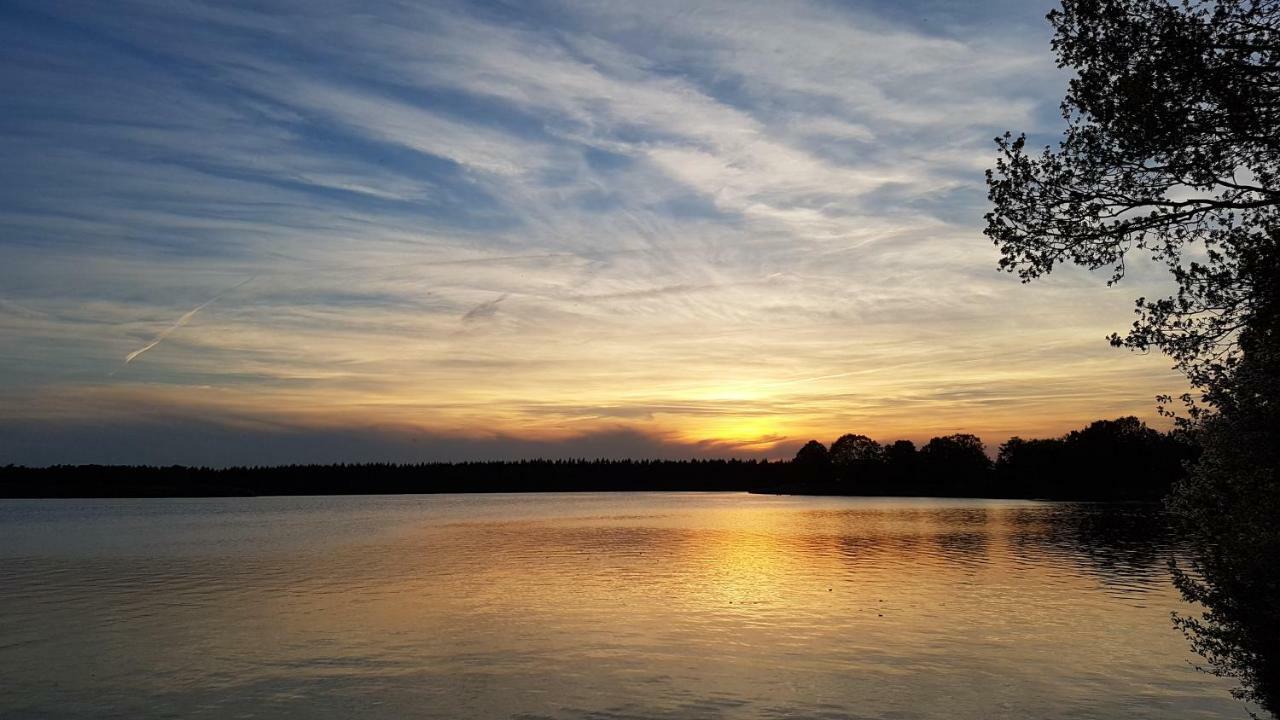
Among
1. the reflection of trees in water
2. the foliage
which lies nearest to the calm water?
the reflection of trees in water

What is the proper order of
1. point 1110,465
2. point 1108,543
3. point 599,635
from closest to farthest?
point 599,635, point 1108,543, point 1110,465

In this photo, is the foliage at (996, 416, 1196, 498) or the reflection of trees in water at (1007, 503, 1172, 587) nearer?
the reflection of trees in water at (1007, 503, 1172, 587)

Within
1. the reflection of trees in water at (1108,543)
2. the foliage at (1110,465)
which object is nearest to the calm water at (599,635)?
the reflection of trees in water at (1108,543)

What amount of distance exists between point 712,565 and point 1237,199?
129ft

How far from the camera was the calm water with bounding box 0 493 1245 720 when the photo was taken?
795 inches

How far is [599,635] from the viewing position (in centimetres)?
2820

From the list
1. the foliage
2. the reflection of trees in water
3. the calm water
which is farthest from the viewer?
the foliage

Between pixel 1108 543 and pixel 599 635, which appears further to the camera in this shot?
pixel 1108 543

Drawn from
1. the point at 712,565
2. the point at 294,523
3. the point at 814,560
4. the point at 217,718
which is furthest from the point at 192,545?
the point at 217,718

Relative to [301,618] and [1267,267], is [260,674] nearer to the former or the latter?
[301,618]

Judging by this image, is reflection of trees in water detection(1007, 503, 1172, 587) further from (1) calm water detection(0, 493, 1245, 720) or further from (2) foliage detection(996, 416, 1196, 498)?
(2) foliage detection(996, 416, 1196, 498)

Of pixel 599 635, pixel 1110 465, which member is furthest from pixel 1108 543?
pixel 1110 465

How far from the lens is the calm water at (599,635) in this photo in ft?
66.3

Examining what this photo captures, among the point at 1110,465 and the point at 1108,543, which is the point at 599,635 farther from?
the point at 1110,465
